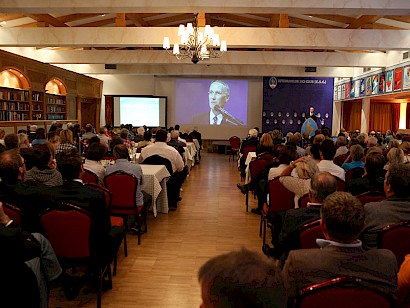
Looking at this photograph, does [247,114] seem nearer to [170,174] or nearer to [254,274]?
[170,174]

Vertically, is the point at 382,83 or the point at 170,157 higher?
the point at 382,83

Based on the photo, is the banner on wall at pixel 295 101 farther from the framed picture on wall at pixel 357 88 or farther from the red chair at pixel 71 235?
the red chair at pixel 71 235

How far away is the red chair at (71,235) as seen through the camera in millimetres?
2910

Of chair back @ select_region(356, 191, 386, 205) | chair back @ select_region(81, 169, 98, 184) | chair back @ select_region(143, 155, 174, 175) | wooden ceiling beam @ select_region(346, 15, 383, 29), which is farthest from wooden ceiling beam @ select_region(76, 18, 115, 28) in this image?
chair back @ select_region(356, 191, 386, 205)

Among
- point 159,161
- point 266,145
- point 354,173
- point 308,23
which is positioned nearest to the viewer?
point 354,173

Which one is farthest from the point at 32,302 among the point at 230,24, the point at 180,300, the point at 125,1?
the point at 230,24

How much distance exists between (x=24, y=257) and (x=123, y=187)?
2491 millimetres

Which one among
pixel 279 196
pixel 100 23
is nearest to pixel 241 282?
pixel 279 196

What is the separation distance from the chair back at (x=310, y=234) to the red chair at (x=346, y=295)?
3.15 feet

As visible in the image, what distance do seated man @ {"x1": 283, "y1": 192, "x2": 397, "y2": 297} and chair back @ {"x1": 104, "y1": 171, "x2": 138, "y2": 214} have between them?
9.67 ft

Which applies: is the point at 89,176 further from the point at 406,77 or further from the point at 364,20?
the point at 406,77

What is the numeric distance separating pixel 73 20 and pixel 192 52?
4.92 metres

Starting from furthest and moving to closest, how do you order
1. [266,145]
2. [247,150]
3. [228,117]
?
[228,117] → [247,150] → [266,145]

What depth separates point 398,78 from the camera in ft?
38.5
